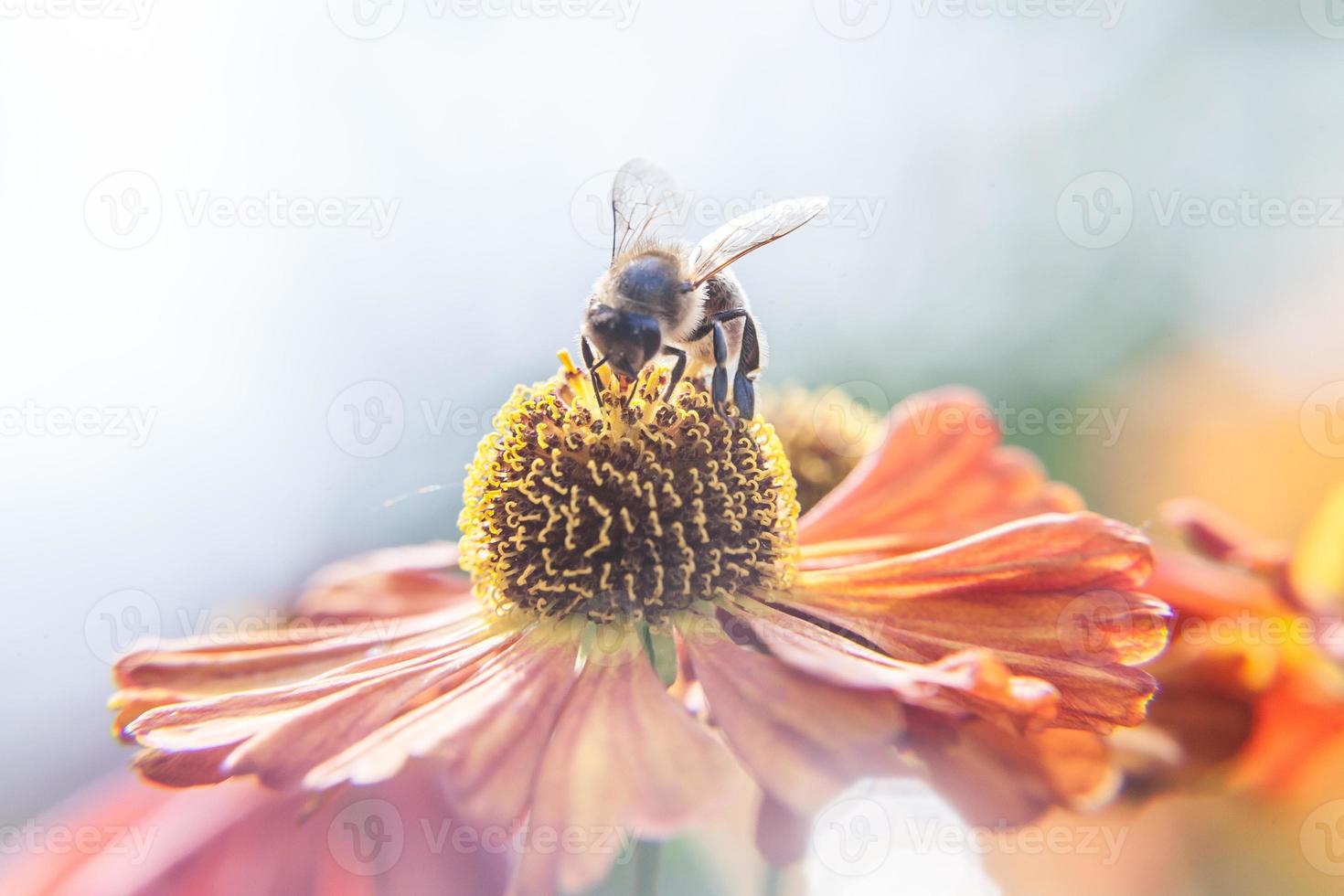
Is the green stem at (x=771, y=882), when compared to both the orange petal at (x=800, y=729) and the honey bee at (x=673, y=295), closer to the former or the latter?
the orange petal at (x=800, y=729)

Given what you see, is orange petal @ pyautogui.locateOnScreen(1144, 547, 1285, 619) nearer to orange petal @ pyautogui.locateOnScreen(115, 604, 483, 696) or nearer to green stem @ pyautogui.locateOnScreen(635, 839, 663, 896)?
green stem @ pyautogui.locateOnScreen(635, 839, 663, 896)

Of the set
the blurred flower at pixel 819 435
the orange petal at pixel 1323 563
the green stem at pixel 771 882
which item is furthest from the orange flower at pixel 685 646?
the blurred flower at pixel 819 435

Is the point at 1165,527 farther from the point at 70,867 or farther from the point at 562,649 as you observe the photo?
the point at 70,867

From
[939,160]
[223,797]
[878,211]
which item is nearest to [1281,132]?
[939,160]

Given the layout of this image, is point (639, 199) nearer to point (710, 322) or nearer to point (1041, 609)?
point (710, 322)

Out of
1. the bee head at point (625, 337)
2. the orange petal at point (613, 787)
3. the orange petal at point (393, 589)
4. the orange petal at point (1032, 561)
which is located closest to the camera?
the orange petal at point (613, 787)
